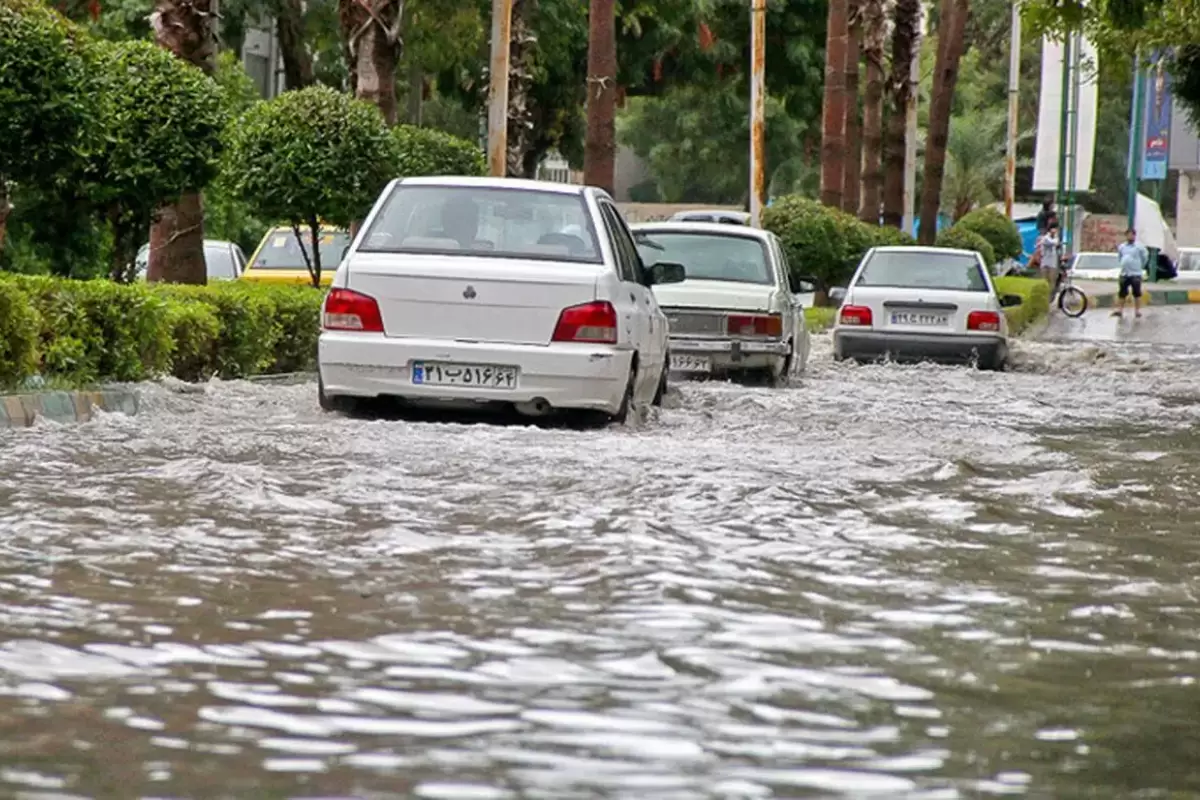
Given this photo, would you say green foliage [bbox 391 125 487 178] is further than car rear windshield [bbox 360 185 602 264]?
Yes

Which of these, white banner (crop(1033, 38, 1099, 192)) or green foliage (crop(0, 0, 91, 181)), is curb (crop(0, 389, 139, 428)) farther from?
white banner (crop(1033, 38, 1099, 192))

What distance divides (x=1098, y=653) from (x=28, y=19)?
37.2 ft

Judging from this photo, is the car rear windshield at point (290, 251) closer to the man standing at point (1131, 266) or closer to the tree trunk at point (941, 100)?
the man standing at point (1131, 266)

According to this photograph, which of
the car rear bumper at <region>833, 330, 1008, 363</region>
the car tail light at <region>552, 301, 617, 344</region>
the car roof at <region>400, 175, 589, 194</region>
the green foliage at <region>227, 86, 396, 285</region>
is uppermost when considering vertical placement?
the green foliage at <region>227, 86, 396, 285</region>

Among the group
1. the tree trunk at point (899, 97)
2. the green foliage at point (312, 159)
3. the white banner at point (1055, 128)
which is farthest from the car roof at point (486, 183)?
the white banner at point (1055, 128)

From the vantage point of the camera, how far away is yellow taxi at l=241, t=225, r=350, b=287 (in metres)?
28.9

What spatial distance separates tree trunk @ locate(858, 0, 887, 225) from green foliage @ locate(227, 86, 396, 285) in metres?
23.9

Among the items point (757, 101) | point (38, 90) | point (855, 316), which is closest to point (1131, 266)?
point (757, 101)

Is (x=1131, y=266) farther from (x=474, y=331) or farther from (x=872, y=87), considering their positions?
(x=474, y=331)

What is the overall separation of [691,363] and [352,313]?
7.16 meters

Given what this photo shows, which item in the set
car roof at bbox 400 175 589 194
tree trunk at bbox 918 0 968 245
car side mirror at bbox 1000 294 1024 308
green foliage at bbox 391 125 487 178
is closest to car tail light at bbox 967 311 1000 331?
car side mirror at bbox 1000 294 1024 308

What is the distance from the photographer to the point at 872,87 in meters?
46.6

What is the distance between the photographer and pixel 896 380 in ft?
74.0

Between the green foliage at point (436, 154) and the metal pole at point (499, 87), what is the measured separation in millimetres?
1523
